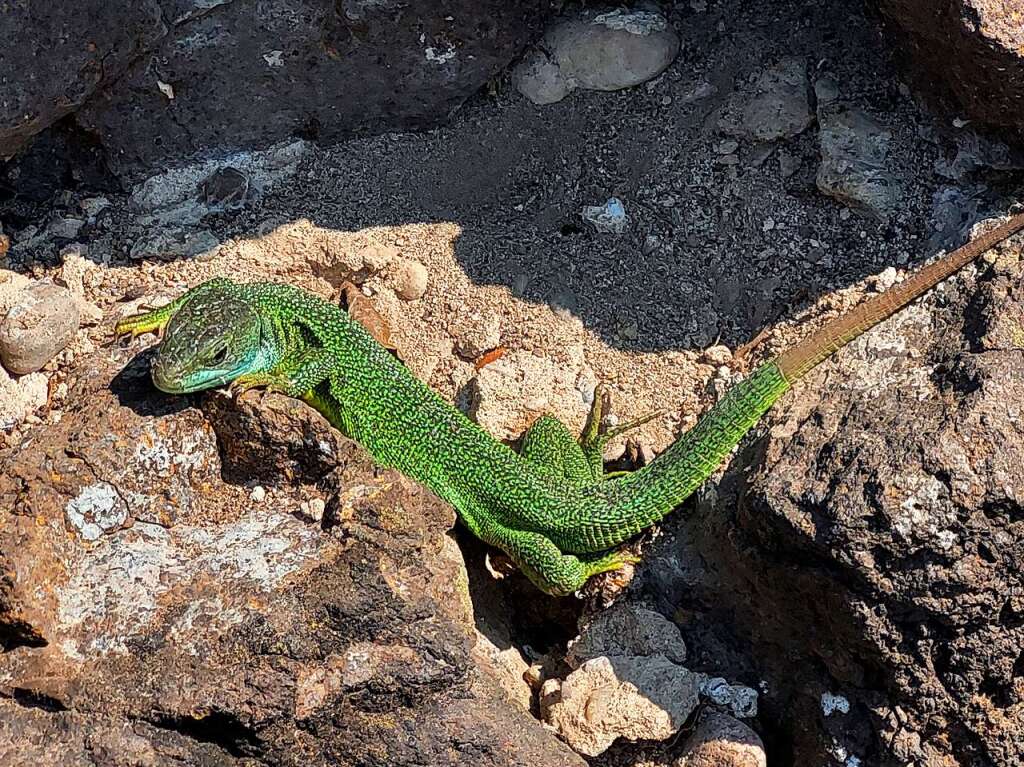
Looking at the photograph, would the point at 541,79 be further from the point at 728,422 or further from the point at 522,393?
the point at 728,422

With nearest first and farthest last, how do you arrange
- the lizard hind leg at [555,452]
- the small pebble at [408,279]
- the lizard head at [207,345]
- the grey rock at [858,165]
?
1. the lizard head at [207,345]
2. the lizard hind leg at [555,452]
3. the grey rock at [858,165]
4. the small pebble at [408,279]

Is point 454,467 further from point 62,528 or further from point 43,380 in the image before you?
point 43,380

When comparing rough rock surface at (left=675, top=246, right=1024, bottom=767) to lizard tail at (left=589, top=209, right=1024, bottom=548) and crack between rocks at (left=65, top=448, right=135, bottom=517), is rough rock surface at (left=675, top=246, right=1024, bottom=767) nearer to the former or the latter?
lizard tail at (left=589, top=209, right=1024, bottom=548)

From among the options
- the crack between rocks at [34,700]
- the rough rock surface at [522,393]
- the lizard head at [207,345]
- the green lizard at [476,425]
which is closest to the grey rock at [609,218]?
the rough rock surface at [522,393]

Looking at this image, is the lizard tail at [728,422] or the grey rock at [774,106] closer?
the lizard tail at [728,422]

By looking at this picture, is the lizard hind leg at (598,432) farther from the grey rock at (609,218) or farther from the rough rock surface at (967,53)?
the rough rock surface at (967,53)

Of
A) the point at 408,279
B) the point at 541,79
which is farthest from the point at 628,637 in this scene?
the point at 541,79

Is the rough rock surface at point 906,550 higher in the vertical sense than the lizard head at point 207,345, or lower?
lower
